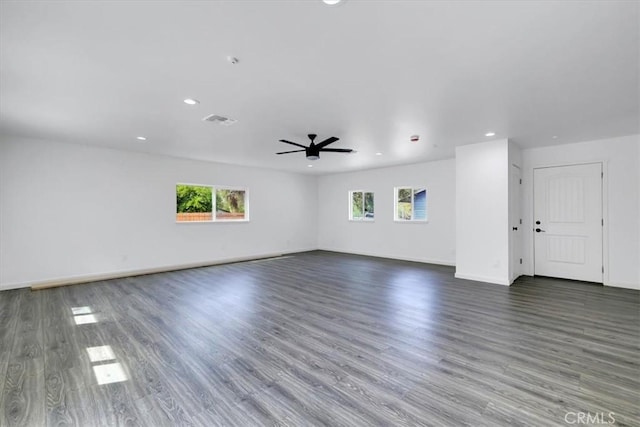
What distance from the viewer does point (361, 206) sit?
916cm

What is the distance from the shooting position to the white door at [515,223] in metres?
5.21

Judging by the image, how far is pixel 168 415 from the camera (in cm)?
184

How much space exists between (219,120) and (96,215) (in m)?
3.79

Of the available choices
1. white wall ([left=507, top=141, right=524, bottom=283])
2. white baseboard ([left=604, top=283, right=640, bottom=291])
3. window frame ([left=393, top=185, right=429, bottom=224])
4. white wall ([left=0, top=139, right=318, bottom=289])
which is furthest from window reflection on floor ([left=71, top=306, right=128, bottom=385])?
white baseboard ([left=604, top=283, right=640, bottom=291])

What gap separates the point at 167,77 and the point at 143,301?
128 inches

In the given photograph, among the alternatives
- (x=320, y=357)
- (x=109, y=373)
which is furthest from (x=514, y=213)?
(x=109, y=373)

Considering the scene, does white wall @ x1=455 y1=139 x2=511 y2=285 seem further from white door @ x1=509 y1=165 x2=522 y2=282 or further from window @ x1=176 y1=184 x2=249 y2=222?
window @ x1=176 y1=184 x2=249 y2=222

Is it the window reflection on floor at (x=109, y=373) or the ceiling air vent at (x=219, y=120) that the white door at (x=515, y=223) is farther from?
the window reflection on floor at (x=109, y=373)

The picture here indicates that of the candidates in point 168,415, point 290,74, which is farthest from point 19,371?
point 290,74

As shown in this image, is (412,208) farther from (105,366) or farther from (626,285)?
(105,366)

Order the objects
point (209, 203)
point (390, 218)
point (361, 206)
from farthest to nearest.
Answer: point (361, 206) → point (390, 218) → point (209, 203)

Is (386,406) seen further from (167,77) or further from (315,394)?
(167,77)

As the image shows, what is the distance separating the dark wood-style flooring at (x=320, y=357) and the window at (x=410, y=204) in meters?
3.21

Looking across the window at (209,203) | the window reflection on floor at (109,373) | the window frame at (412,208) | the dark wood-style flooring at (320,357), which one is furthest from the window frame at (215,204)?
the window reflection on floor at (109,373)
